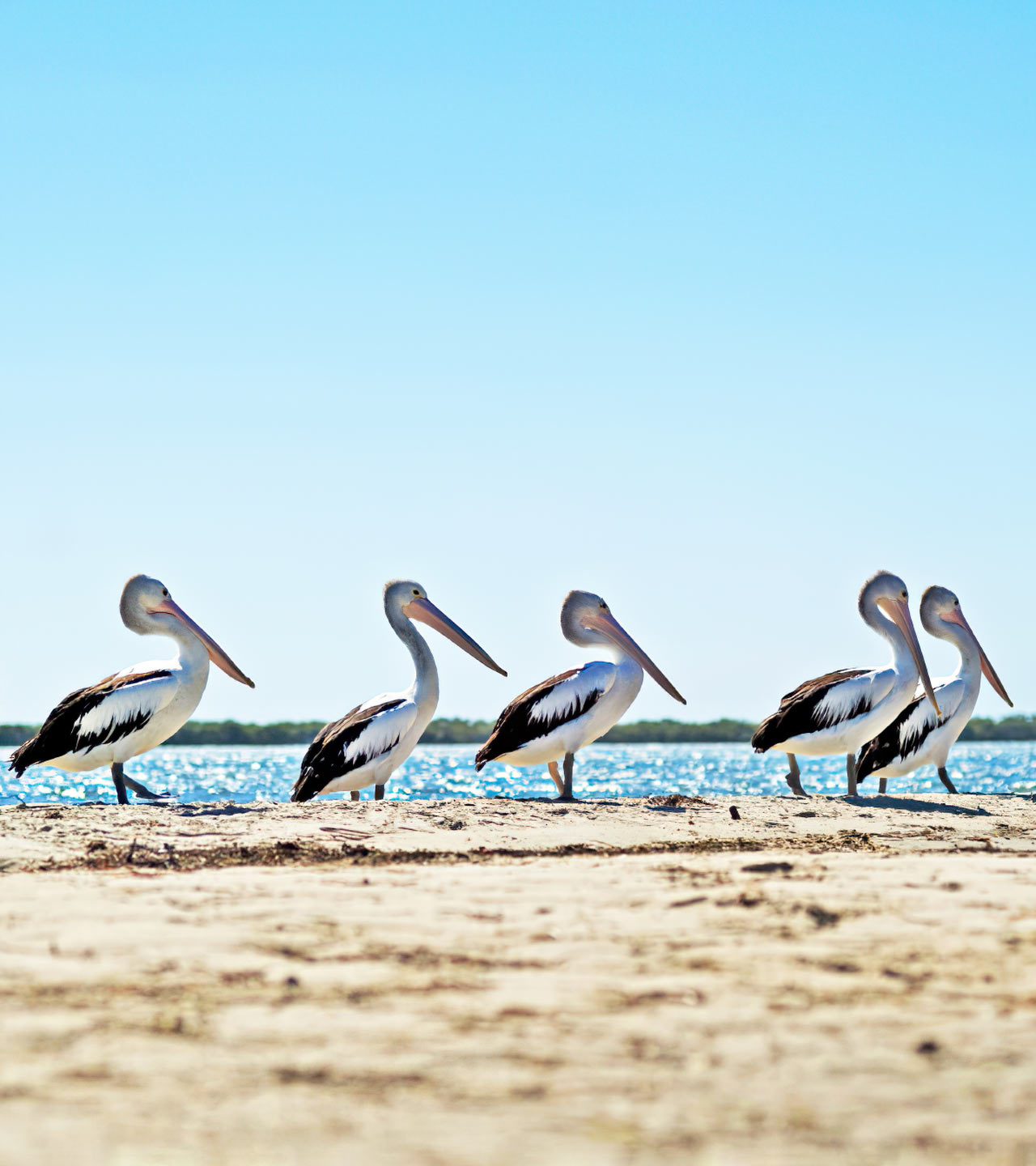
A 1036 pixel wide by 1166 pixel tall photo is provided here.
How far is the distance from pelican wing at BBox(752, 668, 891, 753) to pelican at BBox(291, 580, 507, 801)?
273 centimetres

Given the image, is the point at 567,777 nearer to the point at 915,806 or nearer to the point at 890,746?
the point at 915,806

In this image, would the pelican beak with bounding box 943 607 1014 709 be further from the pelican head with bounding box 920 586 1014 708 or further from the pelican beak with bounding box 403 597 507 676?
the pelican beak with bounding box 403 597 507 676

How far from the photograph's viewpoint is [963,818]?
8.84m

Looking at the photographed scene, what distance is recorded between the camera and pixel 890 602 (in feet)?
40.3

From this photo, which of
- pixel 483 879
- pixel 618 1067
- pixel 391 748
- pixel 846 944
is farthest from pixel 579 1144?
pixel 391 748

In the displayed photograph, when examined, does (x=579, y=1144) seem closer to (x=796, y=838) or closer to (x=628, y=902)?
(x=628, y=902)

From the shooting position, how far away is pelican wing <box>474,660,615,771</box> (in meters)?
10.3

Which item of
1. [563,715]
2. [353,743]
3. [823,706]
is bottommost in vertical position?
[353,743]

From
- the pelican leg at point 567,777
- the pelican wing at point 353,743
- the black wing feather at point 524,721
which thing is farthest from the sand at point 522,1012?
the black wing feather at point 524,721

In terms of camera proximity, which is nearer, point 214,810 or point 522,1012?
point 522,1012

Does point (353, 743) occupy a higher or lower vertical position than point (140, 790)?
higher

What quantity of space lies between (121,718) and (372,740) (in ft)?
5.95

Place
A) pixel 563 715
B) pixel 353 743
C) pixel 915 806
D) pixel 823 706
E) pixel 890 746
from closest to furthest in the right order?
pixel 915 806, pixel 353 743, pixel 563 715, pixel 823 706, pixel 890 746

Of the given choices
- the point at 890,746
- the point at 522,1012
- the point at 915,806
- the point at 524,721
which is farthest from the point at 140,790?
the point at 522,1012
